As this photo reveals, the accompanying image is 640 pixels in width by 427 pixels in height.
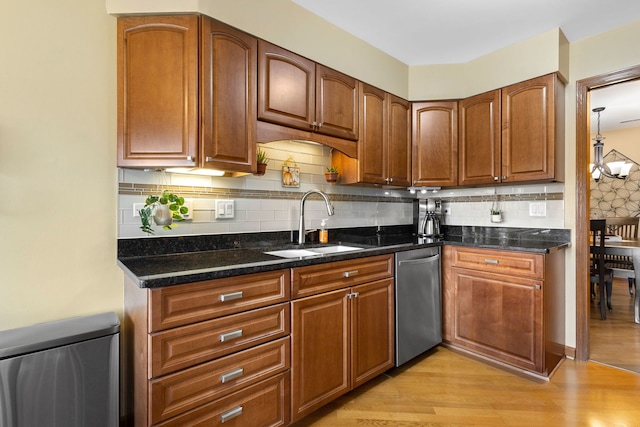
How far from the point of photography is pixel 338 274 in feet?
6.03

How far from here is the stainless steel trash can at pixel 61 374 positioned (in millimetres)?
1187

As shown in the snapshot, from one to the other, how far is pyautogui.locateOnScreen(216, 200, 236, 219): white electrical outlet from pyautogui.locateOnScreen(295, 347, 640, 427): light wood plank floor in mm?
1250

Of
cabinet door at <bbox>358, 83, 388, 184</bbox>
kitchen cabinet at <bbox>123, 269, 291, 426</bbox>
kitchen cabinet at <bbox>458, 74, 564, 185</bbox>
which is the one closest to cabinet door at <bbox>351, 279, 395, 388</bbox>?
kitchen cabinet at <bbox>123, 269, 291, 426</bbox>

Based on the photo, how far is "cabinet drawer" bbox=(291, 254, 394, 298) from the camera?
166cm

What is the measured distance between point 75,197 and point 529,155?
115 inches

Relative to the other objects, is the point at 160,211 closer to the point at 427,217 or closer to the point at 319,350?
the point at 319,350

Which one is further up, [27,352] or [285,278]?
[285,278]

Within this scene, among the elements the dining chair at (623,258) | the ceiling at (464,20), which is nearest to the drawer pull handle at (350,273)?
the ceiling at (464,20)

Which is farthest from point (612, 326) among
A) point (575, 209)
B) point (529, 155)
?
point (529, 155)

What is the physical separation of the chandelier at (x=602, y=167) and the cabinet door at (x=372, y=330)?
4293 millimetres

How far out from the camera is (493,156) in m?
2.62

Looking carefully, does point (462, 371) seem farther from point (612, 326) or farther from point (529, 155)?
point (612, 326)

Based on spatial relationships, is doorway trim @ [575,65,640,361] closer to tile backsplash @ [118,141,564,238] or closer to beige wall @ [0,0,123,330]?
tile backsplash @ [118,141,564,238]

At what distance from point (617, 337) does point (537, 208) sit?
4.64 ft
